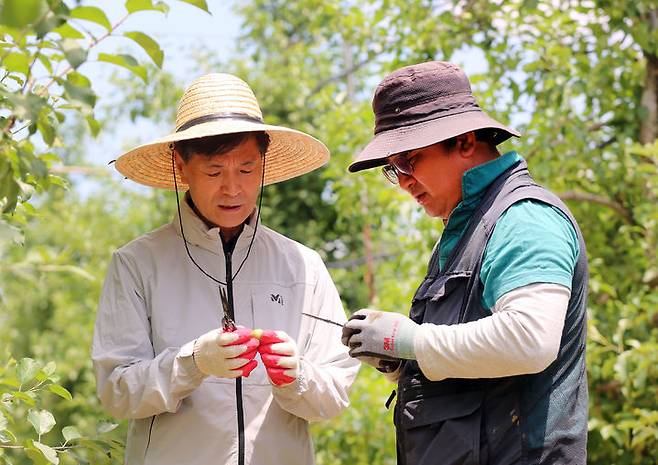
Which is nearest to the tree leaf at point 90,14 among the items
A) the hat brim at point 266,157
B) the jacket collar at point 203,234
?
the hat brim at point 266,157

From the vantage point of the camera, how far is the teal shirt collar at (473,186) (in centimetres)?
223

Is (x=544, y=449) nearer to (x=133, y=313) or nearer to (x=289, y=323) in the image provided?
(x=289, y=323)

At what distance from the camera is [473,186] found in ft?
7.34

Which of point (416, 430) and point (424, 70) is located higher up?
point (424, 70)

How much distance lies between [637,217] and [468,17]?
4.18 feet

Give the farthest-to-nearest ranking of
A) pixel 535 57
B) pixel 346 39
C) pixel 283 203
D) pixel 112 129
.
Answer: pixel 112 129 < pixel 283 203 < pixel 346 39 < pixel 535 57

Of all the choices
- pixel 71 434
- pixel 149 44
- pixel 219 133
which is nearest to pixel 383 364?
pixel 219 133

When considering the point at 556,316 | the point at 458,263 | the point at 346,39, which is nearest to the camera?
the point at 556,316

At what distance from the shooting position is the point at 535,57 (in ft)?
16.0

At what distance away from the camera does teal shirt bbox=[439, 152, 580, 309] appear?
6.48ft

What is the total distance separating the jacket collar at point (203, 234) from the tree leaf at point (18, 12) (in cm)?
131

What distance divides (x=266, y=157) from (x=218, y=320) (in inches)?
23.2

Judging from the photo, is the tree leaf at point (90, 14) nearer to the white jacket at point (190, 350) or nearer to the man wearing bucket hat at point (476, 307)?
the man wearing bucket hat at point (476, 307)

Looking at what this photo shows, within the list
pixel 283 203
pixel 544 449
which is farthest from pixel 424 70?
pixel 283 203
